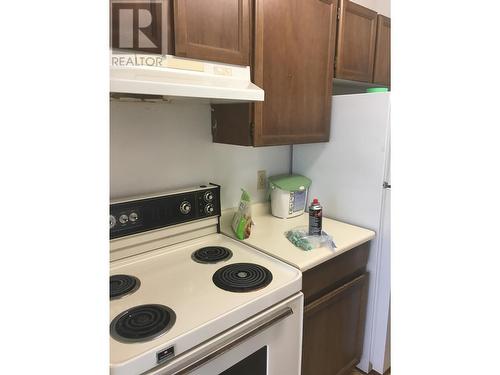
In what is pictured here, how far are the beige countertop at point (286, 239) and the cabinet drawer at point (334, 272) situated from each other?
0.05 metres

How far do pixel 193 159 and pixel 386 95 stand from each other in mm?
964

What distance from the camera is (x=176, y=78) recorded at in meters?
0.97

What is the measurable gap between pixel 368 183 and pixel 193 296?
3.46ft

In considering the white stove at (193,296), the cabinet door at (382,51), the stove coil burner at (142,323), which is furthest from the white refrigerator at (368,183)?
the stove coil burner at (142,323)

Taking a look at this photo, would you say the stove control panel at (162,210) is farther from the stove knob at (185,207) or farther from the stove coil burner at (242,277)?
the stove coil burner at (242,277)

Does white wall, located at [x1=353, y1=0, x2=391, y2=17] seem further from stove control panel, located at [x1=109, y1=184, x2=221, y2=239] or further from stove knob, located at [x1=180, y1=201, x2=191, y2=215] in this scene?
stove knob, located at [x1=180, y1=201, x2=191, y2=215]

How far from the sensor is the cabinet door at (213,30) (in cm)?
105

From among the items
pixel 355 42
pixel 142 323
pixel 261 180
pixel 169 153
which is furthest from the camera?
pixel 261 180

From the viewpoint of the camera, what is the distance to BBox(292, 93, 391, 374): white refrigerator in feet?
5.06

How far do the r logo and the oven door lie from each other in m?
0.92

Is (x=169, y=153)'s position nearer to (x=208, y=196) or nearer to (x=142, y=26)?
(x=208, y=196)

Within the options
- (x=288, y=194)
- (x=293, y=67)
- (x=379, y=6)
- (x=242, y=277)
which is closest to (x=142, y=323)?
(x=242, y=277)
